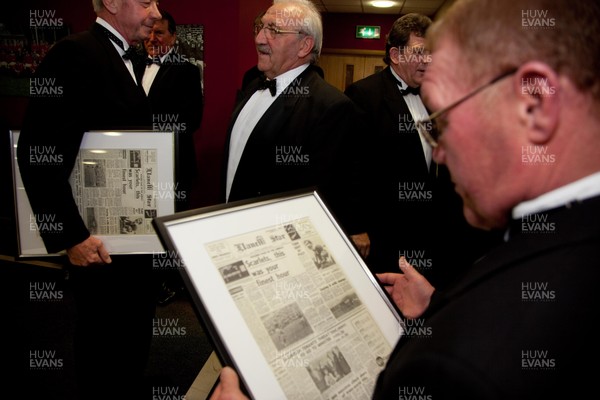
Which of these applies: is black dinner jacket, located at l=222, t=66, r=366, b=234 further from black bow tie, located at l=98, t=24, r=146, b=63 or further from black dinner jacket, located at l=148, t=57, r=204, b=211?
black bow tie, located at l=98, t=24, r=146, b=63

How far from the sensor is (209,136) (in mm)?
3764

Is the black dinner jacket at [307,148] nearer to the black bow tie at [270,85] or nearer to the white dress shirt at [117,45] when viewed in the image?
the black bow tie at [270,85]

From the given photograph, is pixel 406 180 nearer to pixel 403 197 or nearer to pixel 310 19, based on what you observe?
pixel 403 197

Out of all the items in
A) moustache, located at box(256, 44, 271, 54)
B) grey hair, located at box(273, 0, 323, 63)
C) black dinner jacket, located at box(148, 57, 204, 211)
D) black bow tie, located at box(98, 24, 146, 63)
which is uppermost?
grey hair, located at box(273, 0, 323, 63)

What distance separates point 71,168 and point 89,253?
0.35 metres

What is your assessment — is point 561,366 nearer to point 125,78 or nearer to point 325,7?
point 125,78

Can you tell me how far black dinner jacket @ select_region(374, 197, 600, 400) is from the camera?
1.84 ft

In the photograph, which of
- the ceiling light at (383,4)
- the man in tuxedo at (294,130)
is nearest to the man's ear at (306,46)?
the man in tuxedo at (294,130)

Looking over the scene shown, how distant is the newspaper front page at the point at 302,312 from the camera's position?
0.94 metres

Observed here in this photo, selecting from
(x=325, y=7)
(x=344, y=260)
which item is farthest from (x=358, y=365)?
(x=325, y=7)

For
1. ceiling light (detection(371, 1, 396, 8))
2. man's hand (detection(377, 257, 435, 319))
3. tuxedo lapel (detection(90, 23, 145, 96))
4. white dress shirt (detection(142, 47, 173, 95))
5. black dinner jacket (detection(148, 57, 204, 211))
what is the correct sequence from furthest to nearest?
1. ceiling light (detection(371, 1, 396, 8))
2. white dress shirt (detection(142, 47, 173, 95))
3. black dinner jacket (detection(148, 57, 204, 211))
4. tuxedo lapel (detection(90, 23, 145, 96))
5. man's hand (detection(377, 257, 435, 319))

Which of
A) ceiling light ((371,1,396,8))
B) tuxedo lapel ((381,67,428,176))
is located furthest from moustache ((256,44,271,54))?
ceiling light ((371,1,396,8))

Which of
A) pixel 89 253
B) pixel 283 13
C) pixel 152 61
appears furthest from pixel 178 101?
pixel 89 253

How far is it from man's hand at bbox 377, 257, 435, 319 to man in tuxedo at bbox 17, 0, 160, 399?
1.12m
